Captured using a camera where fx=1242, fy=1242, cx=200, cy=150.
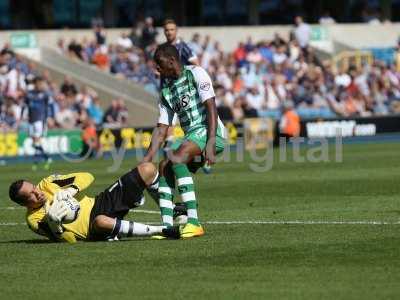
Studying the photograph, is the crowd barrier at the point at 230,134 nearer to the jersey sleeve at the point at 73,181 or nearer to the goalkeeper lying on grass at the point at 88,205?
the jersey sleeve at the point at 73,181

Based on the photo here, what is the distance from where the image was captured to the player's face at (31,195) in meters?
12.0

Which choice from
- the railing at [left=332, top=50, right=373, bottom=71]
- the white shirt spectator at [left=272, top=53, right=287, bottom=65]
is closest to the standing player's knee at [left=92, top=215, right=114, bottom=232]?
the white shirt spectator at [left=272, top=53, right=287, bottom=65]

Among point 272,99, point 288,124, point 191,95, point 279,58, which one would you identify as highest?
point 191,95

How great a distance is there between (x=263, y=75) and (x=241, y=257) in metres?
26.9

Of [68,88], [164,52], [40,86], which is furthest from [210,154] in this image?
[68,88]

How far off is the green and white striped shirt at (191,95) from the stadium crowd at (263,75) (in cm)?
2111

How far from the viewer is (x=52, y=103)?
1199 inches

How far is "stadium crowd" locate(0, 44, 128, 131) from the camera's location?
3103 cm

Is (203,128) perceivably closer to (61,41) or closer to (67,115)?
(67,115)

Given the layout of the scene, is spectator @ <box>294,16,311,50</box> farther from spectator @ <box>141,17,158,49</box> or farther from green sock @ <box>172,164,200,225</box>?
green sock @ <box>172,164,200,225</box>

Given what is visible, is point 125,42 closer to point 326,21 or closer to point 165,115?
point 326,21

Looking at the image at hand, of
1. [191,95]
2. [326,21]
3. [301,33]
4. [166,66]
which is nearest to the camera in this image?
[166,66]

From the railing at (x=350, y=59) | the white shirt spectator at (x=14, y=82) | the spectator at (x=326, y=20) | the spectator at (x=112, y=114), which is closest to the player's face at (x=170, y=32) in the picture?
the white shirt spectator at (x=14, y=82)

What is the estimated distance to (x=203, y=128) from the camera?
41.6 ft
